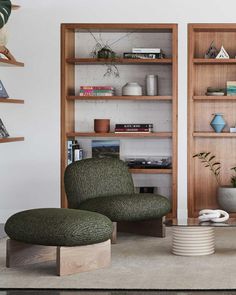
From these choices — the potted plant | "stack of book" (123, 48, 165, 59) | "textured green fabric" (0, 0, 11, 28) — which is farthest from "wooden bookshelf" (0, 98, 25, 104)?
the potted plant

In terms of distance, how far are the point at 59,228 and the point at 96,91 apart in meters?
3.30

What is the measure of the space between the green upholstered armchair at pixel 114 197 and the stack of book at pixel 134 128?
43.0 inches

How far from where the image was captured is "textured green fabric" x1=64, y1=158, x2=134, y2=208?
6.58 m

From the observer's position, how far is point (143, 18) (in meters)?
7.90

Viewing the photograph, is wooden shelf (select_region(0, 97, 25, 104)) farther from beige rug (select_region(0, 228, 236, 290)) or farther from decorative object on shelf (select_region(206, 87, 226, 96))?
decorative object on shelf (select_region(206, 87, 226, 96))

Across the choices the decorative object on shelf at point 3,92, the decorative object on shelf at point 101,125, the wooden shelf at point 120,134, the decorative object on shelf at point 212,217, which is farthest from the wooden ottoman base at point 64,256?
the decorative object on shelf at point 101,125

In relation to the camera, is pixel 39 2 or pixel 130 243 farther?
pixel 39 2

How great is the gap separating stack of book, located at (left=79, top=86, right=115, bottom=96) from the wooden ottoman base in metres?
2.93

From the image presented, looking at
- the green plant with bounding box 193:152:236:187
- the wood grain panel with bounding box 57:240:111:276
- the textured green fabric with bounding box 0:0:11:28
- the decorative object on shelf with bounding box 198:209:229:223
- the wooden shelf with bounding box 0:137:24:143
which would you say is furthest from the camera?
the green plant with bounding box 193:152:236:187

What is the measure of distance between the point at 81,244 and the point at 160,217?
1699 mm

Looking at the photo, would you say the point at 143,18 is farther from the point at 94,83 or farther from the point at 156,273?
the point at 156,273

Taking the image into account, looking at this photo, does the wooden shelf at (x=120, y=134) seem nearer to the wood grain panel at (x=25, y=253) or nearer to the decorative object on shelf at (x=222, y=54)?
the decorative object on shelf at (x=222, y=54)

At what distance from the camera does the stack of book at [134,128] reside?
8.03 meters

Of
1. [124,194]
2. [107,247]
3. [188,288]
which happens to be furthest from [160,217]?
[188,288]
